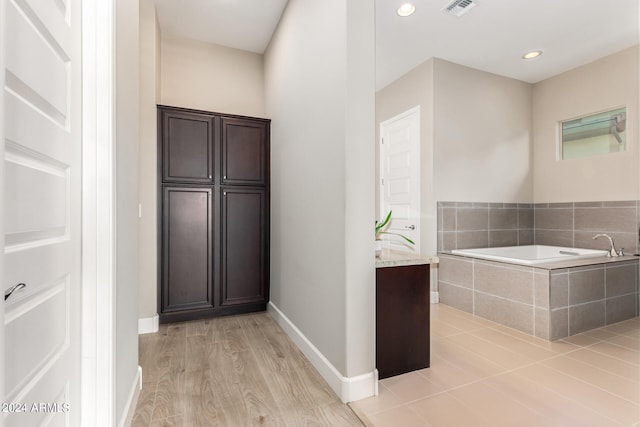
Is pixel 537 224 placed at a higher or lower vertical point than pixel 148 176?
lower

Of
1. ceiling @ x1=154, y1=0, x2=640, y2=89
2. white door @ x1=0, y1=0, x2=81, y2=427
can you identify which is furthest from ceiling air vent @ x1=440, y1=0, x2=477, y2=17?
white door @ x1=0, y1=0, x2=81, y2=427

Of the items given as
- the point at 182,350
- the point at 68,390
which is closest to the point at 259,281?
the point at 182,350

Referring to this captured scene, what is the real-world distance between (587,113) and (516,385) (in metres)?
3.46

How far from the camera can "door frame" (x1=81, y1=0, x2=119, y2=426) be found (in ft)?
3.73

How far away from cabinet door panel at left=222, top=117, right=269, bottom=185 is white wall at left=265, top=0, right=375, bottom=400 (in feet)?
2.09

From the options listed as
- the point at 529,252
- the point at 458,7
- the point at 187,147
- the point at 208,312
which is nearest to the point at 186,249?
the point at 208,312

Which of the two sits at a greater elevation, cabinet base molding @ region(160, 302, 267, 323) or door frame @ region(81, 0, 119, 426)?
door frame @ region(81, 0, 119, 426)

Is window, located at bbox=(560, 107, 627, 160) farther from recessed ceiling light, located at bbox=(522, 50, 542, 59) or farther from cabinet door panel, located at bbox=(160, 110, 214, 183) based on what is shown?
cabinet door panel, located at bbox=(160, 110, 214, 183)

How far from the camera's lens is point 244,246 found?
2973 mm

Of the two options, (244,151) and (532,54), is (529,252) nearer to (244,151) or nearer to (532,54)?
(532,54)

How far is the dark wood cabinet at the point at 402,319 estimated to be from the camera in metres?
1.79

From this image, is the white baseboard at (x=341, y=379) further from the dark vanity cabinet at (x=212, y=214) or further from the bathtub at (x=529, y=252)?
the bathtub at (x=529, y=252)

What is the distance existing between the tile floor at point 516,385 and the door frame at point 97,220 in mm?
1162

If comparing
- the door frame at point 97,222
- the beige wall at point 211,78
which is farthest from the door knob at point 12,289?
the beige wall at point 211,78
